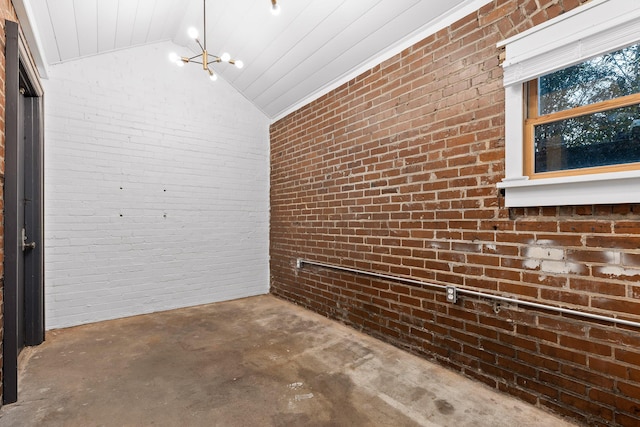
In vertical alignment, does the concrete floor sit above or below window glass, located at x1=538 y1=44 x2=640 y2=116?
below

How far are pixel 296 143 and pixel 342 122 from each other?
3.10 ft

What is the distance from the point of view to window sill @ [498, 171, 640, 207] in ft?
4.89

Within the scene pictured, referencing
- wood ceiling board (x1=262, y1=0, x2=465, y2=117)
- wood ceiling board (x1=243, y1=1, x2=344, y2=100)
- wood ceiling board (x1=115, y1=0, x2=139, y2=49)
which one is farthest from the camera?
wood ceiling board (x1=115, y1=0, x2=139, y2=49)

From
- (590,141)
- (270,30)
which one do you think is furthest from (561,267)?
(270,30)

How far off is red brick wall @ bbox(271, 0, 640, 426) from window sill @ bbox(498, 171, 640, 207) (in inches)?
2.8

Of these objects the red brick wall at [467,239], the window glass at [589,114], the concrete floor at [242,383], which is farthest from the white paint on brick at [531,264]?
the concrete floor at [242,383]

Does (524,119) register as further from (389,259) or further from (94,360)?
(94,360)

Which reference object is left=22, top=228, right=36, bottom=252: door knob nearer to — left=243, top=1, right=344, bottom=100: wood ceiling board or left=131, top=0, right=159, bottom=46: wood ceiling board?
left=131, top=0, right=159, bottom=46: wood ceiling board

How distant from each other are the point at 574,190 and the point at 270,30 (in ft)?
9.79

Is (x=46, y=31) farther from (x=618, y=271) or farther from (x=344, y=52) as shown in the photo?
(x=618, y=271)

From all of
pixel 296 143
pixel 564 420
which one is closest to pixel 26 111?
pixel 296 143

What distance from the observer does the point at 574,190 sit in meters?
1.66

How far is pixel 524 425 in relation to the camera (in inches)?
66.8

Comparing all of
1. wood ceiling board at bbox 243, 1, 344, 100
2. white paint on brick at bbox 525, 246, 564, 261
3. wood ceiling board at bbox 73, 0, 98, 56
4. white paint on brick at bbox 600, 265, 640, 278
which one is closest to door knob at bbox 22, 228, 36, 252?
wood ceiling board at bbox 73, 0, 98, 56
